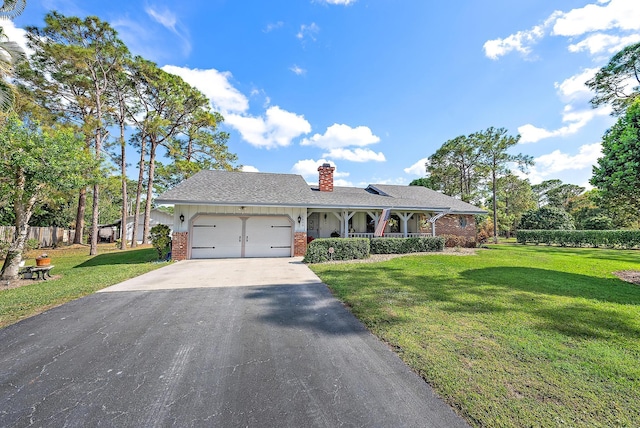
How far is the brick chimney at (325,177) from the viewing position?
16.1 metres

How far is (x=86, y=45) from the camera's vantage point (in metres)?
14.8

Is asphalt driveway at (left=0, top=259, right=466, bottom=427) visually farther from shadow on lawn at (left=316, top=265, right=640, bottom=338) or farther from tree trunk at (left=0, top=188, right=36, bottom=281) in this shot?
tree trunk at (left=0, top=188, right=36, bottom=281)

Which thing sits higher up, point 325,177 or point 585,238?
point 325,177

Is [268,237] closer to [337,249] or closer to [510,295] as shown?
[337,249]

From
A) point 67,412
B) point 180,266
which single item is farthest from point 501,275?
point 180,266

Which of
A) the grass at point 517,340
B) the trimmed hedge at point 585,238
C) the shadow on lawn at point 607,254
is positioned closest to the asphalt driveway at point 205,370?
the grass at point 517,340

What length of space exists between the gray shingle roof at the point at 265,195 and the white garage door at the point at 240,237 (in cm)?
104

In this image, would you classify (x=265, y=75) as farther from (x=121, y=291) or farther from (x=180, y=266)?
(x=121, y=291)

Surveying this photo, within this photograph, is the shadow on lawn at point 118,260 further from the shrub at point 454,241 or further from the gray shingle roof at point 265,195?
the shrub at point 454,241

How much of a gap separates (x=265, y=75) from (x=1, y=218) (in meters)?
18.5

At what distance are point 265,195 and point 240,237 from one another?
2417mm

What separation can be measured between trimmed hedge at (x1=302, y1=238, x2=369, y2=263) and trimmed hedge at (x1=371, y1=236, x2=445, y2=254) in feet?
5.42

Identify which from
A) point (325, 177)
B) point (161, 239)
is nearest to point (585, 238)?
point (325, 177)

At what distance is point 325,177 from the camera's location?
1620cm
